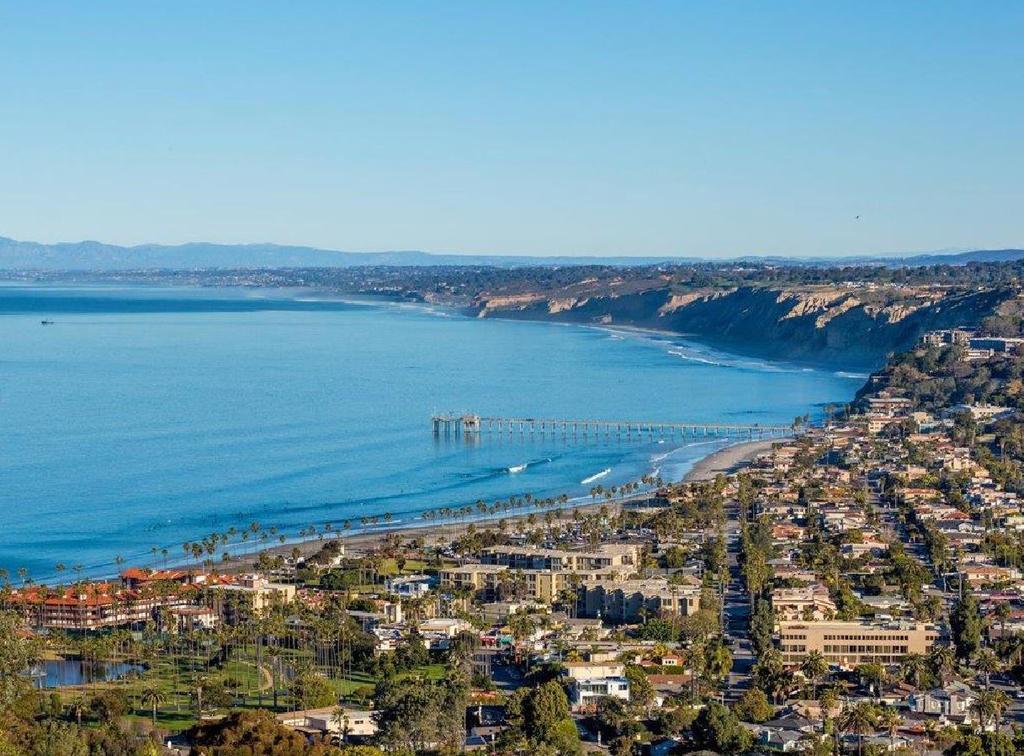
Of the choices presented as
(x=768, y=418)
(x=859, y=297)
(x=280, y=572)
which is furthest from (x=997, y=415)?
(x=859, y=297)

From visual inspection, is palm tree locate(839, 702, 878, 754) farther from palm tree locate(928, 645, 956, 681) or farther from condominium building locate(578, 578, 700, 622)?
condominium building locate(578, 578, 700, 622)

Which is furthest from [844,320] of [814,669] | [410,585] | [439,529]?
[814,669]

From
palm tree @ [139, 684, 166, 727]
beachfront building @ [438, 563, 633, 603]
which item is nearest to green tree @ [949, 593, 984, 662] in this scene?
beachfront building @ [438, 563, 633, 603]

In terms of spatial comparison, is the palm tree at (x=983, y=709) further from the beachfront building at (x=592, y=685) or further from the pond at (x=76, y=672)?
the pond at (x=76, y=672)

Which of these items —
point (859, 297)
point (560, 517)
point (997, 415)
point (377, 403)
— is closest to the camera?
point (560, 517)

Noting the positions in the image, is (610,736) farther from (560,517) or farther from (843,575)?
(560,517)

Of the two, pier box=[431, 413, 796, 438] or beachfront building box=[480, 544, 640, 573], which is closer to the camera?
beachfront building box=[480, 544, 640, 573]

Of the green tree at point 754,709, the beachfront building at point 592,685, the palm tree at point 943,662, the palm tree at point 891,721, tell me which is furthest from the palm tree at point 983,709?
the beachfront building at point 592,685
